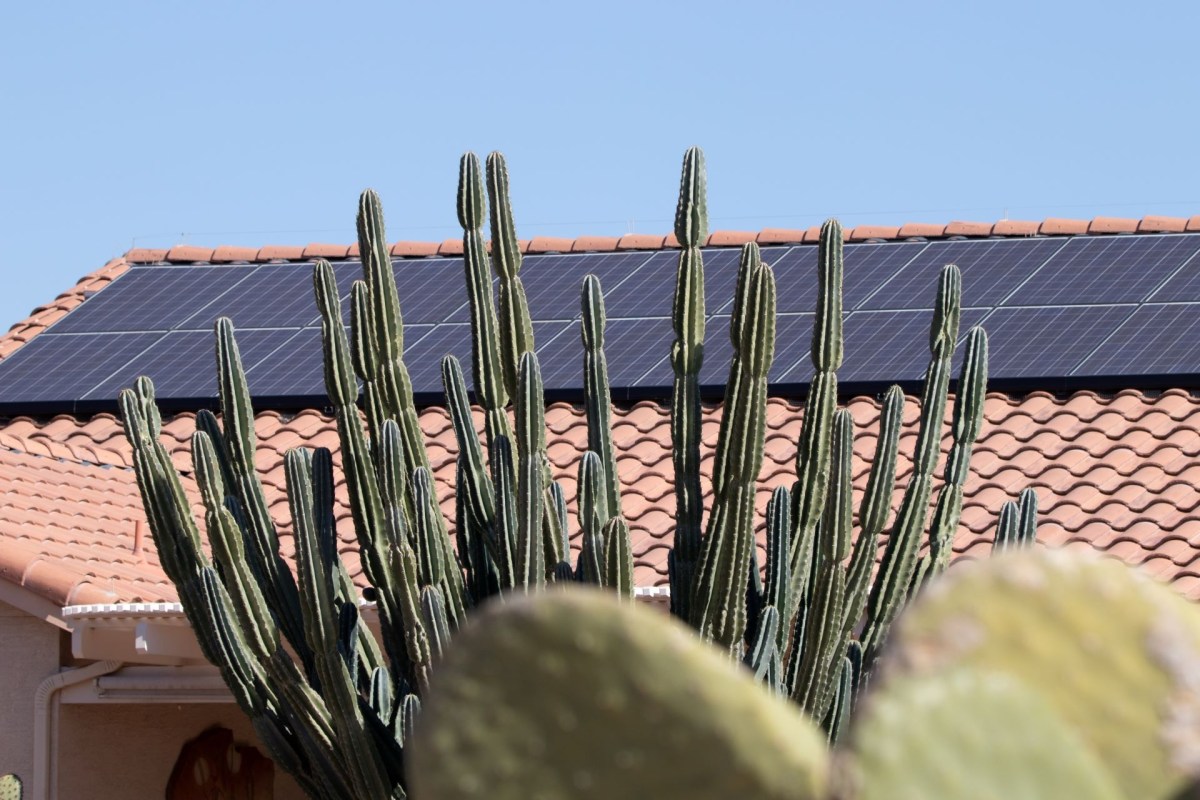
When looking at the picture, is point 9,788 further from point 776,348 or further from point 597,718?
point 597,718

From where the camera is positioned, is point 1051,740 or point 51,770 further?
point 51,770

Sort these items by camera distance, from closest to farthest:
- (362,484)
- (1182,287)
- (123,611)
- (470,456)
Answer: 1. (362,484)
2. (470,456)
3. (123,611)
4. (1182,287)

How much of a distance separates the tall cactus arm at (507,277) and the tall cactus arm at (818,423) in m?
1.09

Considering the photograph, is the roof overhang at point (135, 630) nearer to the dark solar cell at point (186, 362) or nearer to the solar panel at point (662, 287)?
the dark solar cell at point (186, 362)

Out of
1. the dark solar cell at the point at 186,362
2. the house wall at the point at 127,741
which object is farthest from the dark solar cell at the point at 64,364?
the house wall at the point at 127,741

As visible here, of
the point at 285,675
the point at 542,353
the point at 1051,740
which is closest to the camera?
the point at 1051,740

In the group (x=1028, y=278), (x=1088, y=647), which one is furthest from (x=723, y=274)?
(x=1088, y=647)

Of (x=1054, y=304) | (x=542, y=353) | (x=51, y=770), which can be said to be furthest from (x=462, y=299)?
(x=51, y=770)

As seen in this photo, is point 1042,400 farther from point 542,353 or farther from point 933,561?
point 933,561

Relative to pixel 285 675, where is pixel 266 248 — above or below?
above

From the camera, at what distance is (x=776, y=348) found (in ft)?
38.0

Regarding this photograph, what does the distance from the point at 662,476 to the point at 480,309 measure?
11.6 feet

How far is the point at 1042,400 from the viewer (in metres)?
10.6

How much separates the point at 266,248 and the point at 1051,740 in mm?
12707
